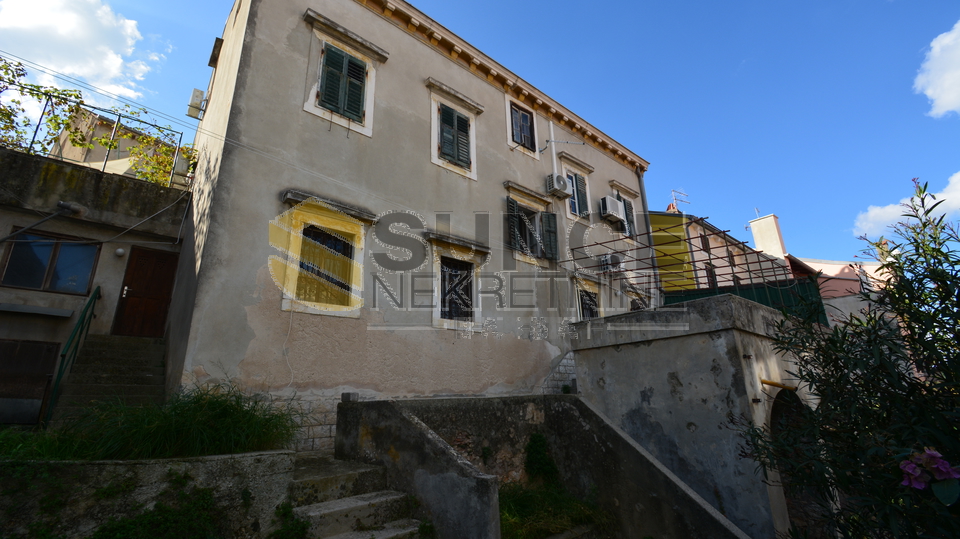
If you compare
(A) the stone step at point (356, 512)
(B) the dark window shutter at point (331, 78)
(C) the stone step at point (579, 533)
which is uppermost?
(B) the dark window shutter at point (331, 78)

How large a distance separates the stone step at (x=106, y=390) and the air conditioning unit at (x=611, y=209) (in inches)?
426

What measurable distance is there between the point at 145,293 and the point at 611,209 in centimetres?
1111

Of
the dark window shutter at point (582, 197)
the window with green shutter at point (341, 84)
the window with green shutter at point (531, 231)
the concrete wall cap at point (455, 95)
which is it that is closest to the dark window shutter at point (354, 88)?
the window with green shutter at point (341, 84)

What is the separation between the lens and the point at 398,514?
12.2 feet

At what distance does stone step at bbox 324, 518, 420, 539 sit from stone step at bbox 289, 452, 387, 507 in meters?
0.42

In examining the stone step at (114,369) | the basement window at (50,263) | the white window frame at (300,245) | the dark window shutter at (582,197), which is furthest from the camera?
the dark window shutter at (582,197)

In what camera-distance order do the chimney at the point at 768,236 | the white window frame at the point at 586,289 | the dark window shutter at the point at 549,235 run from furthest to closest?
the chimney at the point at 768,236 < the white window frame at the point at 586,289 < the dark window shutter at the point at 549,235

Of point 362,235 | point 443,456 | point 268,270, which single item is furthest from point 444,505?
point 362,235

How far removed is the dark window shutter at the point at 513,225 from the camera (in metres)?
9.80

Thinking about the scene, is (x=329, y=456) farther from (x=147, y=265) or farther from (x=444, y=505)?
(x=147, y=265)

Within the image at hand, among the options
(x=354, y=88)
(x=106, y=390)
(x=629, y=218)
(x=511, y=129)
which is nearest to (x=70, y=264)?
(x=106, y=390)

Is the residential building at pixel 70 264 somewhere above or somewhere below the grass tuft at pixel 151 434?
above

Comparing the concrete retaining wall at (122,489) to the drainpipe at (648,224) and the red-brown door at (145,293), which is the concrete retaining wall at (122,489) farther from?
the drainpipe at (648,224)

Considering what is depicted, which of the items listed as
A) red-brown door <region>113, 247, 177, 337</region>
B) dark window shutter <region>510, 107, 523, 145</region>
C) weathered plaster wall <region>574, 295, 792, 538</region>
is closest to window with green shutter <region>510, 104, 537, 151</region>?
dark window shutter <region>510, 107, 523, 145</region>
